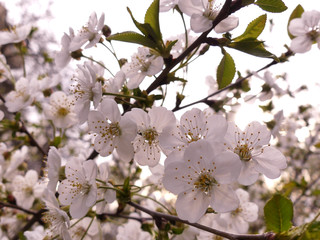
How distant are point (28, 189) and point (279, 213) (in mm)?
1703

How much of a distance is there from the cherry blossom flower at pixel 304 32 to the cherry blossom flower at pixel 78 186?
1.20m

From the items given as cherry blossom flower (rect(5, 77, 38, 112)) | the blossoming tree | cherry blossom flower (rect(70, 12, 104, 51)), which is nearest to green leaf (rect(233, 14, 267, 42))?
the blossoming tree

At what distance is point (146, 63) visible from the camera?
1.19 m

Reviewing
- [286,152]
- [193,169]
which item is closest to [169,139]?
[193,169]

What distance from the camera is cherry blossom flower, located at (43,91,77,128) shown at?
5.34 ft

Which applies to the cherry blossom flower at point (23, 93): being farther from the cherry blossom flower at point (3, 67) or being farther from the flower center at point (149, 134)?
the flower center at point (149, 134)

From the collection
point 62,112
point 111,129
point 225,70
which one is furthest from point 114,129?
point 62,112

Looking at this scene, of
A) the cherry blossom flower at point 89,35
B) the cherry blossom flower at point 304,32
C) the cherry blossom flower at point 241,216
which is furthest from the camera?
the cherry blossom flower at point 241,216

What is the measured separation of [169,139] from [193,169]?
127 millimetres

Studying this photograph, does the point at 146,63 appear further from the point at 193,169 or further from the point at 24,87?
the point at 24,87

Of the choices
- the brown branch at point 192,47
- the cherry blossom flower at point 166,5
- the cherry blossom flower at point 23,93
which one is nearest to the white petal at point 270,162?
the brown branch at point 192,47

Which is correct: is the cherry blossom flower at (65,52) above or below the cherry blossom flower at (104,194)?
above

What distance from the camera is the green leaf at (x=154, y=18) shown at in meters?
0.95

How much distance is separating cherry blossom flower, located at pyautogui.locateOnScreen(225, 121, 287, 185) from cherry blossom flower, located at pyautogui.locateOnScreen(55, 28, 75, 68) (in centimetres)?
86
